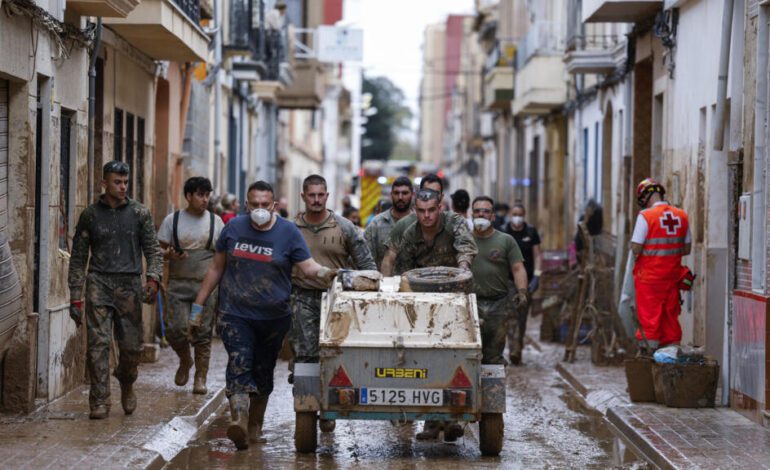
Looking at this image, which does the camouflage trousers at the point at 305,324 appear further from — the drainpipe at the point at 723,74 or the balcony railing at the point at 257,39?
the balcony railing at the point at 257,39

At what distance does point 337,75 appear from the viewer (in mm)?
77125

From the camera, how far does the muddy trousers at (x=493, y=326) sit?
1177 cm

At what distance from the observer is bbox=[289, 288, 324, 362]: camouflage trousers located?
442 inches

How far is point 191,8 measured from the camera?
61.1 ft

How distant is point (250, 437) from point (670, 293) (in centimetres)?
436

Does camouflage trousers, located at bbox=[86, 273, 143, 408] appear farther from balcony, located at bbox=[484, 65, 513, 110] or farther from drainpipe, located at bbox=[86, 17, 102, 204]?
balcony, located at bbox=[484, 65, 513, 110]

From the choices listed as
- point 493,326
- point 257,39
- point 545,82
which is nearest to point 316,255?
point 493,326

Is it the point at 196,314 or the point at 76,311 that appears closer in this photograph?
the point at 196,314

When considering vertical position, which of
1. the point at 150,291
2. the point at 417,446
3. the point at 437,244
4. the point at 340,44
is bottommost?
the point at 417,446

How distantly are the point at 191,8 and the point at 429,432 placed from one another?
28.0 feet

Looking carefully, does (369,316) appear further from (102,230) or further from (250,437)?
(102,230)

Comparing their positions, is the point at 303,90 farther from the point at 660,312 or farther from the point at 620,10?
the point at 660,312

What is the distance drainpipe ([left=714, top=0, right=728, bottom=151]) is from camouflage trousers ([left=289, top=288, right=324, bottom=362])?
169 inches

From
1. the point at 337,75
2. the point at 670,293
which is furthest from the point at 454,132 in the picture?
the point at 670,293
